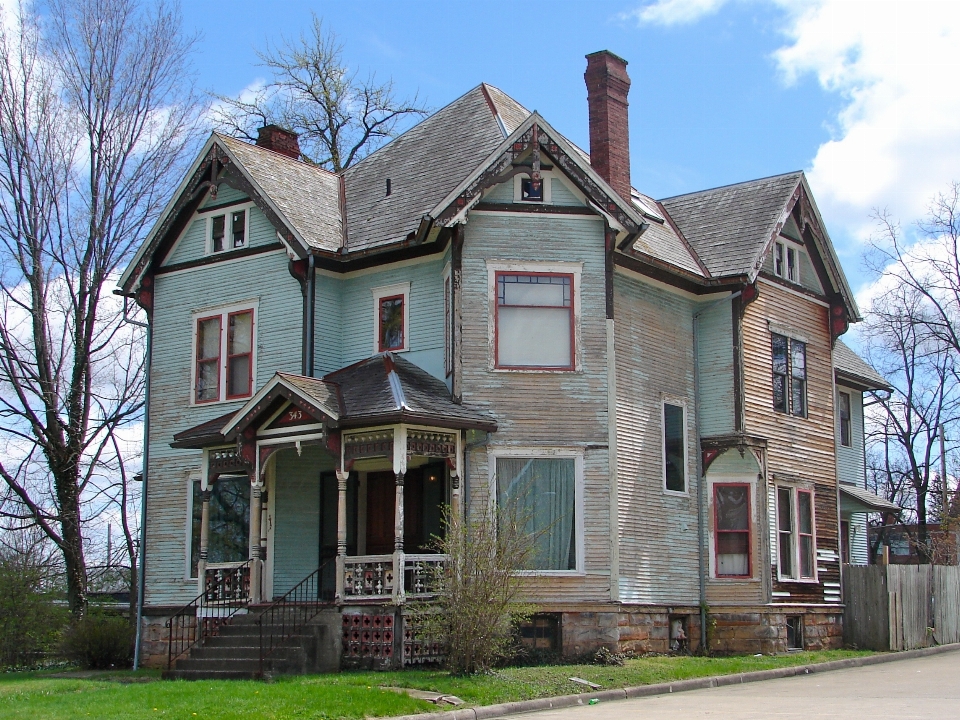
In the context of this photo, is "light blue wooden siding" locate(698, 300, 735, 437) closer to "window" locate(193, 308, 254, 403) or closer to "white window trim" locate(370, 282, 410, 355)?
"white window trim" locate(370, 282, 410, 355)

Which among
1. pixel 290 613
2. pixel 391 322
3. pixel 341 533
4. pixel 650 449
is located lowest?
pixel 290 613

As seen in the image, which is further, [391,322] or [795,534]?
[795,534]

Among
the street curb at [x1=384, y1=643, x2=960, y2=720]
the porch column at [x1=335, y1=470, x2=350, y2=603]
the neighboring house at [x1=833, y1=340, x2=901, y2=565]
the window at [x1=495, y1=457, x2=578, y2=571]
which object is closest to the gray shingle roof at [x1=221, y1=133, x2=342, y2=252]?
the porch column at [x1=335, y1=470, x2=350, y2=603]

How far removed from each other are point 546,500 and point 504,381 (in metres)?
2.28

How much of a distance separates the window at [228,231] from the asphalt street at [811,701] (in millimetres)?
12927

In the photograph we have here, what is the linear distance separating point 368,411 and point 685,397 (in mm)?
7536

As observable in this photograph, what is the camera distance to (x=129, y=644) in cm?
2545

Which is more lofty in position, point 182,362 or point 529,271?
point 529,271

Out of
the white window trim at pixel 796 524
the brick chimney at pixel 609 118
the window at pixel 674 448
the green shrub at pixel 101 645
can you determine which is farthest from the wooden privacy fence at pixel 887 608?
the green shrub at pixel 101 645

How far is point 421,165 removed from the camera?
2581 cm

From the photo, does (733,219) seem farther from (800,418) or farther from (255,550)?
(255,550)

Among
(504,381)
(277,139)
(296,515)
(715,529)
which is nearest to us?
(504,381)

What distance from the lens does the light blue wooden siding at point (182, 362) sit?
24.0 m

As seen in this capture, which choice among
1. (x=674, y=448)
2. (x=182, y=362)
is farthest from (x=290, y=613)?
(x=674, y=448)
